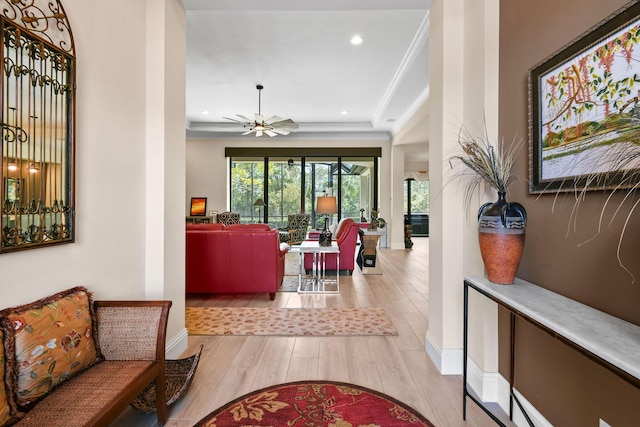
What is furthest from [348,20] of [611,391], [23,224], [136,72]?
[611,391]

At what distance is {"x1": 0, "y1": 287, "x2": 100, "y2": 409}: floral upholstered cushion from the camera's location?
1153 millimetres

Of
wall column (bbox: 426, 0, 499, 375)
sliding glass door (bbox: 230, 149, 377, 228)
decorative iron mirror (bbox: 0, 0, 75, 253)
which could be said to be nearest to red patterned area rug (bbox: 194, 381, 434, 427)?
wall column (bbox: 426, 0, 499, 375)

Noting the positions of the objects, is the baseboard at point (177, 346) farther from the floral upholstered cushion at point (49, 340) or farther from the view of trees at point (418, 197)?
the view of trees at point (418, 197)

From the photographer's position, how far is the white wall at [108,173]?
146 centimetres

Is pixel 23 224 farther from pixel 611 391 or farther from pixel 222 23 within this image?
pixel 222 23

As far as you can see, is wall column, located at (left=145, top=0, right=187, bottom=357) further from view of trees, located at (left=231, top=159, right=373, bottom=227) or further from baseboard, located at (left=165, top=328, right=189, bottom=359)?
view of trees, located at (left=231, top=159, right=373, bottom=227)

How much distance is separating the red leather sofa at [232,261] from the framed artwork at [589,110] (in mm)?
2879

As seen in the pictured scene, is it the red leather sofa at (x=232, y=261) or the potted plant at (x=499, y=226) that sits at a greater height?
the potted plant at (x=499, y=226)

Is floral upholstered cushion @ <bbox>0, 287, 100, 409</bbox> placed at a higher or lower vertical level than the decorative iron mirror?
lower

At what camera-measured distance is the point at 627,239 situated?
108 cm

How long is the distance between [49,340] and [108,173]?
3.20 ft

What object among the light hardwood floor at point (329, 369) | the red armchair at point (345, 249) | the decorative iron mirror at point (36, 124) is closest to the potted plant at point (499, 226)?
the light hardwood floor at point (329, 369)

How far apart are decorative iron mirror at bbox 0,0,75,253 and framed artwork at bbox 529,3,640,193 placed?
211 cm

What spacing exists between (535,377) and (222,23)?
436 centimetres
